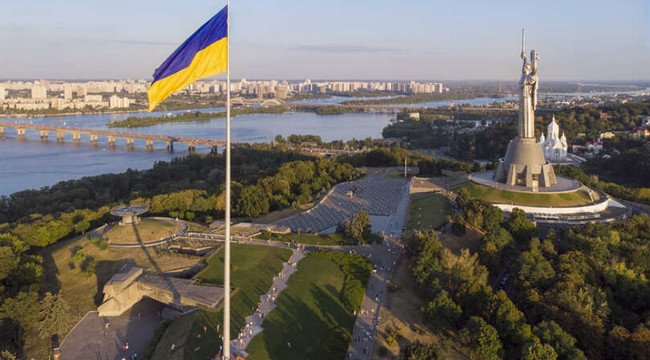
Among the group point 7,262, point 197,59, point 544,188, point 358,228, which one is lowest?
point 7,262

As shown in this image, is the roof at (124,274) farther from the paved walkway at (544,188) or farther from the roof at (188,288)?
the paved walkway at (544,188)

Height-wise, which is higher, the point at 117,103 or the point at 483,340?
the point at 117,103

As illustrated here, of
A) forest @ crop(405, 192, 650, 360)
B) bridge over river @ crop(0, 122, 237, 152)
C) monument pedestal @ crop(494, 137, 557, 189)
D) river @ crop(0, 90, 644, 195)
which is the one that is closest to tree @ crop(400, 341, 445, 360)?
forest @ crop(405, 192, 650, 360)

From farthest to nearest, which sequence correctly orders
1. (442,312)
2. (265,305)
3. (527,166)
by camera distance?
(527,166) < (265,305) < (442,312)

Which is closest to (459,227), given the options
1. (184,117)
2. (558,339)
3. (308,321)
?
(558,339)

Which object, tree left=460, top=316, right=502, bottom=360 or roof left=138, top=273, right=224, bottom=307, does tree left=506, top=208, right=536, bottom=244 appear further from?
roof left=138, top=273, right=224, bottom=307

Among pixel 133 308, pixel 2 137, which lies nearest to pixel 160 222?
pixel 133 308

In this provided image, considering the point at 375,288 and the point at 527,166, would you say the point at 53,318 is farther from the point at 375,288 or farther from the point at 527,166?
the point at 527,166
